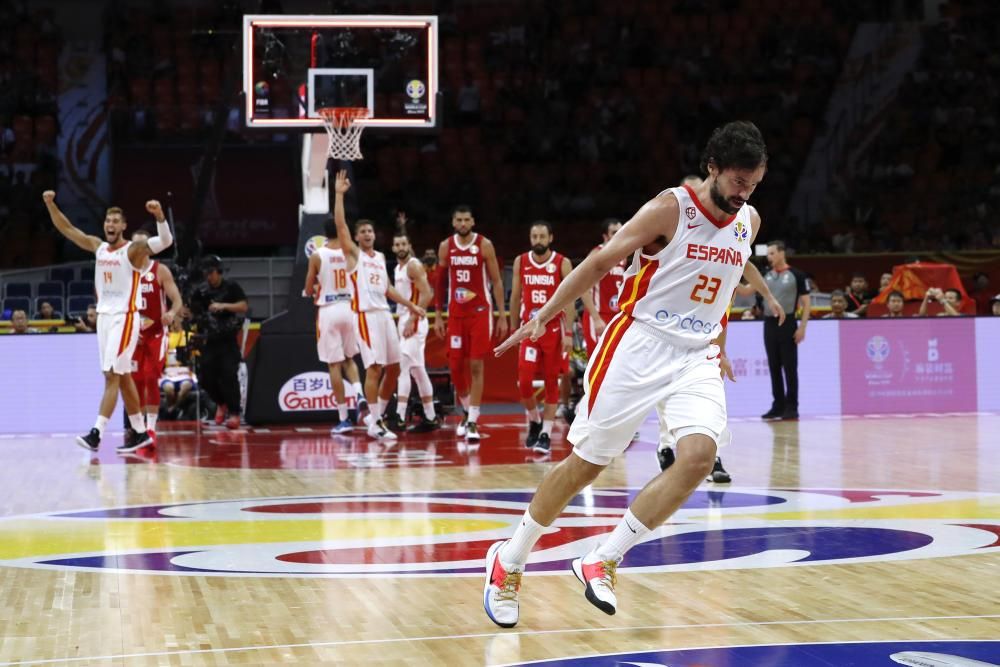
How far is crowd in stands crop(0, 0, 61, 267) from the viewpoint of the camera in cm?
2228

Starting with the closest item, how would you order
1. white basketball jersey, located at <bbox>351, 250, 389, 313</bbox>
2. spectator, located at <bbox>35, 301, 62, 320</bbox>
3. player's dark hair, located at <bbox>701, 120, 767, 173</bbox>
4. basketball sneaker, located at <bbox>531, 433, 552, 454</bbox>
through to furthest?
player's dark hair, located at <bbox>701, 120, 767, 173</bbox>, basketball sneaker, located at <bbox>531, 433, 552, 454</bbox>, white basketball jersey, located at <bbox>351, 250, 389, 313</bbox>, spectator, located at <bbox>35, 301, 62, 320</bbox>

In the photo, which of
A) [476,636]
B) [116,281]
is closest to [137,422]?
[116,281]

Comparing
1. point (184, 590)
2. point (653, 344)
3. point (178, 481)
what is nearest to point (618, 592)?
point (653, 344)

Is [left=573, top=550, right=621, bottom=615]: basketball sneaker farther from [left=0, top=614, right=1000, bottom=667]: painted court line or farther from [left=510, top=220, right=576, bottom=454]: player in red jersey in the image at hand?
[left=510, top=220, right=576, bottom=454]: player in red jersey

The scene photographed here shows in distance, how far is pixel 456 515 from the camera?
8.02 meters

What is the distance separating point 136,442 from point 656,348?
8161mm

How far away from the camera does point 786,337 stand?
14961mm

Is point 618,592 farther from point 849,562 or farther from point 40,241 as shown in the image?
point 40,241

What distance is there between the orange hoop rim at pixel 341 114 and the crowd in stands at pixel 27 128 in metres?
9.65

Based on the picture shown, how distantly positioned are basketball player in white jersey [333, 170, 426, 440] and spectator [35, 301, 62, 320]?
6091mm

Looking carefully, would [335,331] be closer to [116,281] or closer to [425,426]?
[425,426]

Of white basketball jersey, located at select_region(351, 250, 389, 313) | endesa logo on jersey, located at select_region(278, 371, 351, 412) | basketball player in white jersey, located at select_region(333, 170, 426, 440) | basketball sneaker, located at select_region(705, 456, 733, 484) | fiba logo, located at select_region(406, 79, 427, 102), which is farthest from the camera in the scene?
endesa logo on jersey, located at select_region(278, 371, 351, 412)

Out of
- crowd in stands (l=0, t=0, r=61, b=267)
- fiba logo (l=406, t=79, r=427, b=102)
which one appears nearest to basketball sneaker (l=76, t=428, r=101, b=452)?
fiba logo (l=406, t=79, r=427, b=102)

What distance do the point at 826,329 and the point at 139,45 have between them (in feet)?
48.1
